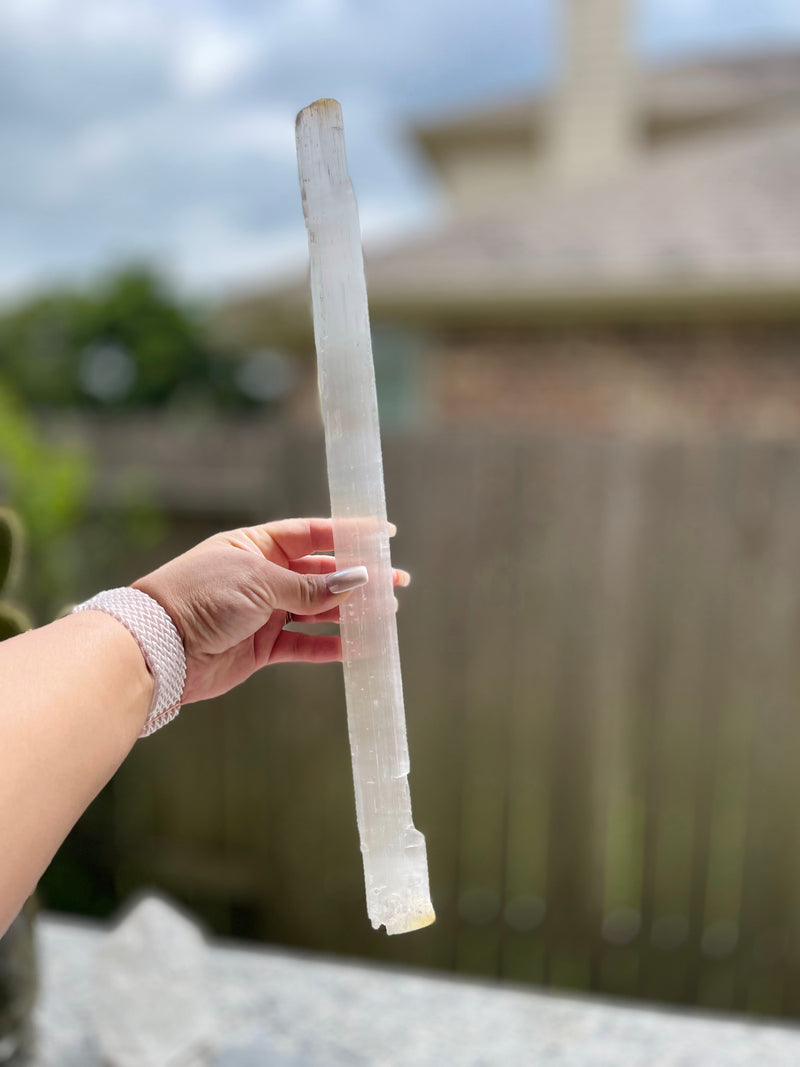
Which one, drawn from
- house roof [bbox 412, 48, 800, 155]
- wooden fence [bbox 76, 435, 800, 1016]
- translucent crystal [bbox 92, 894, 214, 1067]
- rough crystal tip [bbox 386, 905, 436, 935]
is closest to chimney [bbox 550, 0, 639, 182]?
house roof [bbox 412, 48, 800, 155]

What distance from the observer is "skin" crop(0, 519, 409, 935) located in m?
0.50

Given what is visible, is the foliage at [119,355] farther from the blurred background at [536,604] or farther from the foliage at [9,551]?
the foliage at [9,551]

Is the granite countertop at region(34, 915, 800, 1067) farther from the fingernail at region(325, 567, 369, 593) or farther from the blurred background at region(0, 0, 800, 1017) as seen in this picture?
the blurred background at region(0, 0, 800, 1017)

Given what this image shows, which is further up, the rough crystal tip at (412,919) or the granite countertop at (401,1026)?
the rough crystal tip at (412,919)

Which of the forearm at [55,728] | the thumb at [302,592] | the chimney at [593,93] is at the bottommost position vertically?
the forearm at [55,728]

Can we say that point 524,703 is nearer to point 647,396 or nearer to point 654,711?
point 654,711

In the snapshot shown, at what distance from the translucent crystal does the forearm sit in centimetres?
65

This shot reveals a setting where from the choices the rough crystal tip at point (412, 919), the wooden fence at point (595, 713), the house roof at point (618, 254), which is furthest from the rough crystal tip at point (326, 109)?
the house roof at point (618, 254)

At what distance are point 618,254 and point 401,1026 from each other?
3.40 metres

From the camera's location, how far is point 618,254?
153 inches

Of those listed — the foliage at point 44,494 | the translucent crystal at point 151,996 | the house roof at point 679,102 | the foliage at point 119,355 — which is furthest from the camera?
the foliage at point 119,355

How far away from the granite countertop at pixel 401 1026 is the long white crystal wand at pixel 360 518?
0.66m

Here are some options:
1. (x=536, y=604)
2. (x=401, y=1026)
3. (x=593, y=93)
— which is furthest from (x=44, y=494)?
(x=593, y=93)

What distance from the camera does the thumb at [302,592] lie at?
2.07 feet
